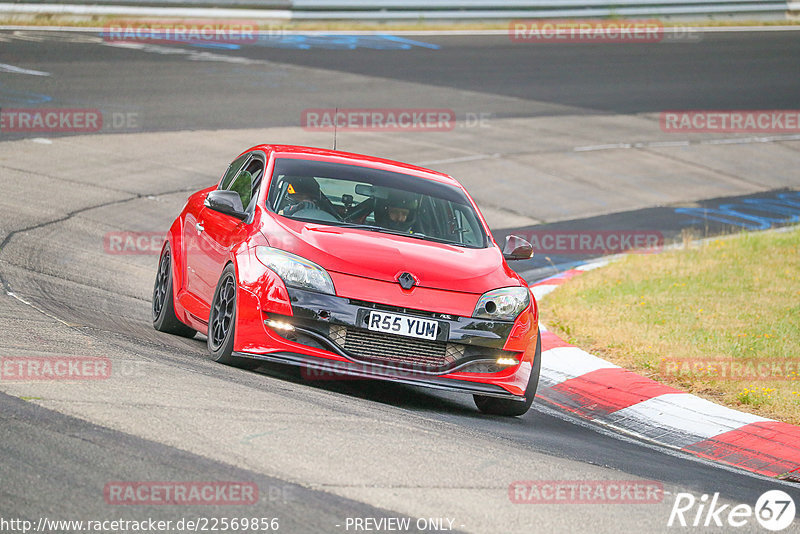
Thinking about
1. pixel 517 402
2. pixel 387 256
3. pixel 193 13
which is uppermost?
pixel 193 13

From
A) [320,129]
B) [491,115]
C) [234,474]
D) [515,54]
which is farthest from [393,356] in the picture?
[515,54]

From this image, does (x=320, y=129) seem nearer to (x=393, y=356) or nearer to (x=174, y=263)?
(x=174, y=263)

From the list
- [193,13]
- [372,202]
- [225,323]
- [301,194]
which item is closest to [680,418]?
[372,202]

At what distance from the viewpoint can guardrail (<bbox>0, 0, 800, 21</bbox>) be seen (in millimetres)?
28500

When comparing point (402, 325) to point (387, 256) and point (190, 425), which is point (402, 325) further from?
point (190, 425)

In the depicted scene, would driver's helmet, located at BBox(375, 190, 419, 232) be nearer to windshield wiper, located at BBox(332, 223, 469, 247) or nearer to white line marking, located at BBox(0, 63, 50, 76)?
windshield wiper, located at BBox(332, 223, 469, 247)

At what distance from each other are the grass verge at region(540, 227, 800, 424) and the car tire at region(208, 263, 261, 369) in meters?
3.53

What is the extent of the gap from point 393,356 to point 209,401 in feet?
4.68

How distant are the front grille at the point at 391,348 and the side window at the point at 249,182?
151 centimetres

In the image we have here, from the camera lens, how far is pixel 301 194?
27.0 ft

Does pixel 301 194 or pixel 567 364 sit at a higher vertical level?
pixel 301 194

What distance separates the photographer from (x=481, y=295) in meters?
7.48

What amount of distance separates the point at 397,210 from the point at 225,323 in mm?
1560

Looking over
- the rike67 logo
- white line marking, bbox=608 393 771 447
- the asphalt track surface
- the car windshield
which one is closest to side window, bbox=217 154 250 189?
the car windshield
